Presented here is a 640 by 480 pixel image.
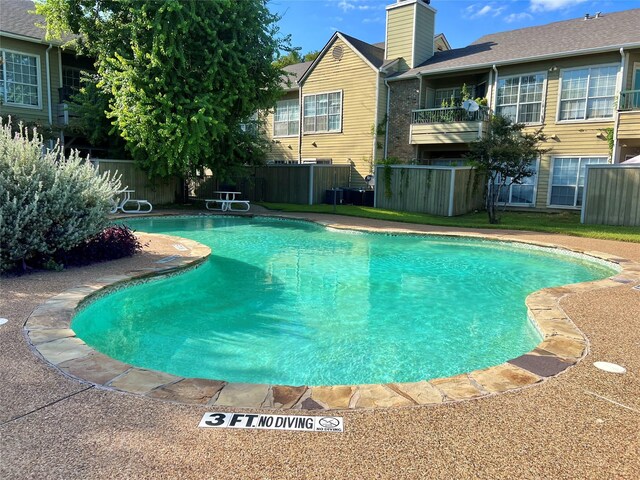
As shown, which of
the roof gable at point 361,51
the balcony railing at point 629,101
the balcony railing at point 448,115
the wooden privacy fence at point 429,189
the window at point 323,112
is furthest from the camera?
the window at point 323,112

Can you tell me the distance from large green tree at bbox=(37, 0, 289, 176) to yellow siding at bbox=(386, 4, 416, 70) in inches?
263

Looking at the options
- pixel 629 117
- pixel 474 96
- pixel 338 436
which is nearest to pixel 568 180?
pixel 629 117

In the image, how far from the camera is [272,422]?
2.79m

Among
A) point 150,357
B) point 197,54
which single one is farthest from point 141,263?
point 197,54

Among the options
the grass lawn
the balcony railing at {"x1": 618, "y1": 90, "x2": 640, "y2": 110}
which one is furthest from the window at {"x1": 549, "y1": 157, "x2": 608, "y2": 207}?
the balcony railing at {"x1": 618, "y1": 90, "x2": 640, "y2": 110}

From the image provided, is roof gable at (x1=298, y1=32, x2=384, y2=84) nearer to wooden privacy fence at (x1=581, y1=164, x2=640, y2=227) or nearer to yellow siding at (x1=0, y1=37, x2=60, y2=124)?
wooden privacy fence at (x1=581, y1=164, x2=640, y2=227)

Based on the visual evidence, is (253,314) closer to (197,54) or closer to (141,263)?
(141,263)

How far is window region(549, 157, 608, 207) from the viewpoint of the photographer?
1658 cm

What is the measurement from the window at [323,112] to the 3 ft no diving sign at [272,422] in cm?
2052

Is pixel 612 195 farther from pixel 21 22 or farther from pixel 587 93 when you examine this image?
pixel 21 22

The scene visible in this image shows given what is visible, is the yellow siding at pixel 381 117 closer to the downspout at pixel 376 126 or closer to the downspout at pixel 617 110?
the downspout at pixel 376 126

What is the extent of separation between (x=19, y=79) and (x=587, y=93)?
21.9 meters

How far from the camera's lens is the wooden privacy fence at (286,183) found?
20.5 m

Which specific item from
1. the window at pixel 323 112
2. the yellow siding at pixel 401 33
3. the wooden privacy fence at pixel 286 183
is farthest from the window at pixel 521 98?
the window at pixel 323 112
